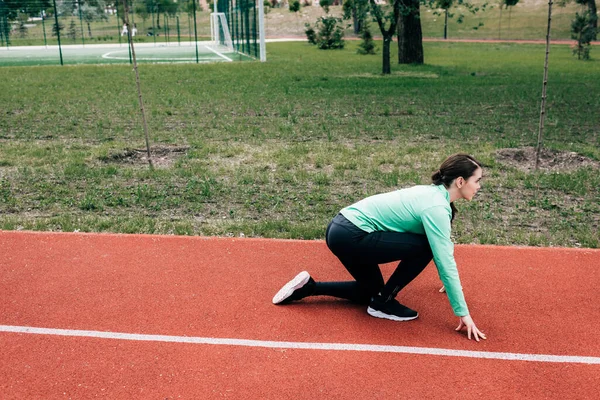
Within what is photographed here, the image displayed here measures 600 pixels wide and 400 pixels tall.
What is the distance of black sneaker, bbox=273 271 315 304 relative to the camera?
16.9 feet

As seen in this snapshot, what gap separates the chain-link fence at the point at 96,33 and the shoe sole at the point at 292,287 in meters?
22.8

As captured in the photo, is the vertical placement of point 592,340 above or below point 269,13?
below

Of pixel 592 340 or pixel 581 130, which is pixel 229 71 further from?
pixel 592 340

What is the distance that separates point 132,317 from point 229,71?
69.4 feet

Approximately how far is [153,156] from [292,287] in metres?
6.20

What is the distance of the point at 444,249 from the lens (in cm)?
449

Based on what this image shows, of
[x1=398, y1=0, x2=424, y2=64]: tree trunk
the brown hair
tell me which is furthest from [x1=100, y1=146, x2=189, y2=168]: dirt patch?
[x1=398, y1=0, x2=424, y2=64]: tree trunk

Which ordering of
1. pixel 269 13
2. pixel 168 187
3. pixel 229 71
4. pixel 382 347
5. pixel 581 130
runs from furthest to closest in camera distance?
pixel 269 13
pixel 229 71
pixel 581 130
pixel 168 187
pixel 382 347

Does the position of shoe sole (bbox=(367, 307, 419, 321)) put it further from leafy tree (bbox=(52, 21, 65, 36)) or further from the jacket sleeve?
leafy tree (bbox=(52, 21, 65, 36))

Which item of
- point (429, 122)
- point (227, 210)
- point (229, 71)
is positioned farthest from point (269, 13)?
point (227, 210)

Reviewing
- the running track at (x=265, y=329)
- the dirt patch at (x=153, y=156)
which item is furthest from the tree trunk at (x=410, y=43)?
the running track at (x=265, y=329)

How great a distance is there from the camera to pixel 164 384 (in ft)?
13.5

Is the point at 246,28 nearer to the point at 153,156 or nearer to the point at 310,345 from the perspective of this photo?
the point at 153,156

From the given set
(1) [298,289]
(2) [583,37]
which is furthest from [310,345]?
(2) [583,37]
